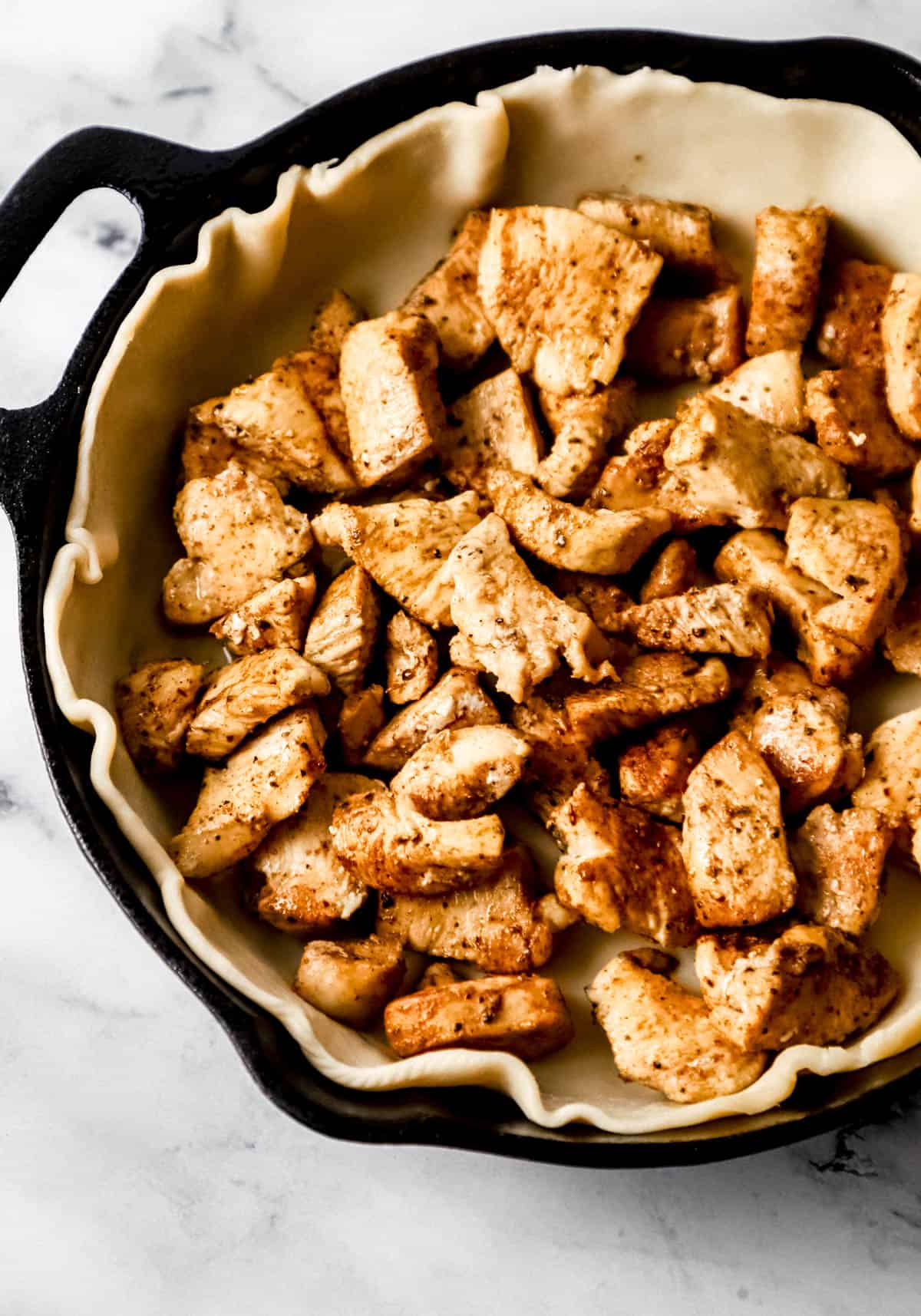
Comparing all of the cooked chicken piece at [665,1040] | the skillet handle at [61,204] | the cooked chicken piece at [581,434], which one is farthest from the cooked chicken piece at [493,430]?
the cooked chicken piece at [665,1040]

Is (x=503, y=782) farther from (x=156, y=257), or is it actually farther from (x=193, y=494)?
(x=156, y=257)

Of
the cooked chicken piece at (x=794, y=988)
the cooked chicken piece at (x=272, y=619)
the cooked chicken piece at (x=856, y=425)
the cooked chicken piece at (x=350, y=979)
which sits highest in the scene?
the cooked chicken piece at (x=856, y=425)

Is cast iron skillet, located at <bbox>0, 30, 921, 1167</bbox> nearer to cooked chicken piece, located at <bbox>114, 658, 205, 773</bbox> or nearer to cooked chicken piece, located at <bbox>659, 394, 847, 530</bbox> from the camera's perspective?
cooked chicken piece, located at <bbox>114, 658, 205, 773</bbox>

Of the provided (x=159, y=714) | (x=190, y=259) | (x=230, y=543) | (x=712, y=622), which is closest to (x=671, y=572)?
(x=712, y=622)

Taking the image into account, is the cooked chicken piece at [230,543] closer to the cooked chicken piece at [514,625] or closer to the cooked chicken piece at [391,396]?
the cooked chicken piece at [391,396]

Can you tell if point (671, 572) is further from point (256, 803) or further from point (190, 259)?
point (190, 259)

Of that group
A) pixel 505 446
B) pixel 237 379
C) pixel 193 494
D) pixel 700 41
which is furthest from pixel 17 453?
Result: pixel 700 41

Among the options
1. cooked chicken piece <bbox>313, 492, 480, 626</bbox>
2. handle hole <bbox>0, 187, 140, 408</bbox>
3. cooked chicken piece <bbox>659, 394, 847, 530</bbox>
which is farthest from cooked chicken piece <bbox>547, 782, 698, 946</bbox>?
handle hole <bbox>0, 187, 140, 408</bbox>
